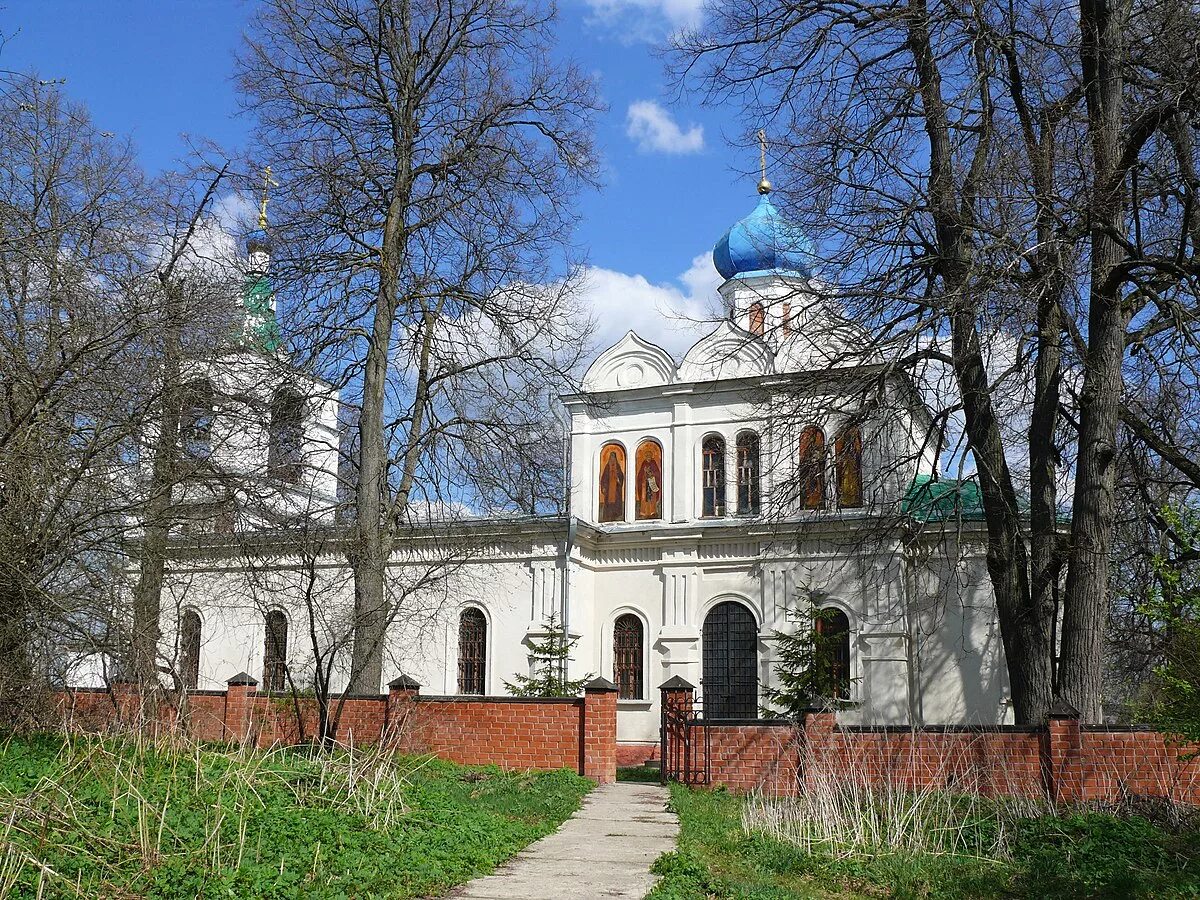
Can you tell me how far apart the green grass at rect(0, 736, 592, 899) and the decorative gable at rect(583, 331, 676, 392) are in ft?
53.4

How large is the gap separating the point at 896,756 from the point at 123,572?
989cm

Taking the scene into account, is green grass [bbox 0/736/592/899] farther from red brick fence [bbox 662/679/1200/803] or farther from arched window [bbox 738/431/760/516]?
arched window [bbox 738/431/760/516]

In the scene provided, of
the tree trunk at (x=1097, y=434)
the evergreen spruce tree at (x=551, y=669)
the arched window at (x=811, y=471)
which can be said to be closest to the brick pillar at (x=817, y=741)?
the arched window at (x=811, y=471)

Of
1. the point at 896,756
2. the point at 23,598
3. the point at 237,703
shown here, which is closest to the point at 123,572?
the point at 23,598

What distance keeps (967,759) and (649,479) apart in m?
13.4

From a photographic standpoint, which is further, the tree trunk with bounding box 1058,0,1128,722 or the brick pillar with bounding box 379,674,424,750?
the brick pillar with bounding box 379,674,424,750

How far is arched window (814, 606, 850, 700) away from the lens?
20.7 meters

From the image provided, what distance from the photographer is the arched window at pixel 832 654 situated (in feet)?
67.9

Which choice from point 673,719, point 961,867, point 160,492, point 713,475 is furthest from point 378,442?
point 961,867

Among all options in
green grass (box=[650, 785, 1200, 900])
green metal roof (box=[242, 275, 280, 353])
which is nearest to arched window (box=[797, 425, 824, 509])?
green grass (box=[650, 785, 1200, 900])

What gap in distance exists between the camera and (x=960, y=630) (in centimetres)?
2230

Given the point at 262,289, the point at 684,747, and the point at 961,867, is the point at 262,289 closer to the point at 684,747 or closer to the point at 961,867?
the point at 684,747

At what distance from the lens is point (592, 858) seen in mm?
8953

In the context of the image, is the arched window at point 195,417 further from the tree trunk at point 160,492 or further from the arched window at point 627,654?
the arched window at point 627,654
